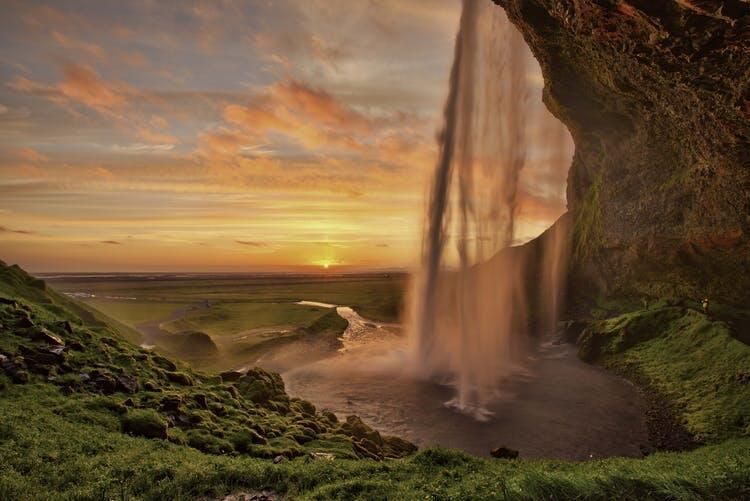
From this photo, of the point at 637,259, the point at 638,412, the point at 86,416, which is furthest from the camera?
the point at 637,259

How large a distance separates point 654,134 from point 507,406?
106 feet

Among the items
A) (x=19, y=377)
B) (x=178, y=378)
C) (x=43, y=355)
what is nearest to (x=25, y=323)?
(x=43, y=355)

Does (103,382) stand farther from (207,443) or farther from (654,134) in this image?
(654,134)

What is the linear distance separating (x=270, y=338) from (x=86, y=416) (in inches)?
1302

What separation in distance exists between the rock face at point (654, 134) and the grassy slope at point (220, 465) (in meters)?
14.7

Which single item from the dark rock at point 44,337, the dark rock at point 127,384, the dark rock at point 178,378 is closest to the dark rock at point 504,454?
the dark rock at point 178,378

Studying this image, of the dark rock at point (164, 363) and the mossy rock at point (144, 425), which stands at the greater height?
the dark rock at point (164, 363)

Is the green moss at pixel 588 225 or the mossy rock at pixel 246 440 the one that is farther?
the green moss at pixel 588 225

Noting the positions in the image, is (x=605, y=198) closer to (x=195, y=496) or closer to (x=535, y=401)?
(x=535, y=401)

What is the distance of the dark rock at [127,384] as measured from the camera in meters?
17.3

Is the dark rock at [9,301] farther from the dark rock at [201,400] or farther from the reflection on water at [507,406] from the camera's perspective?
the reflection on water at [507,406]

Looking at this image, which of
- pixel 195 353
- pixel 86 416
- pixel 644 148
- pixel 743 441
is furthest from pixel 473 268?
pixel 86 416

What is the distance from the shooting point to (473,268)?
128 ft

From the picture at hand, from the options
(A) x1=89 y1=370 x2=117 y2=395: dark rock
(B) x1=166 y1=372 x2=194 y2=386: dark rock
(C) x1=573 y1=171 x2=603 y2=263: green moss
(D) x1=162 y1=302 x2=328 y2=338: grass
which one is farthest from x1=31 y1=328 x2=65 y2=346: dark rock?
(C) x1=573 y1=171 x2=603 y2=263: green moss
